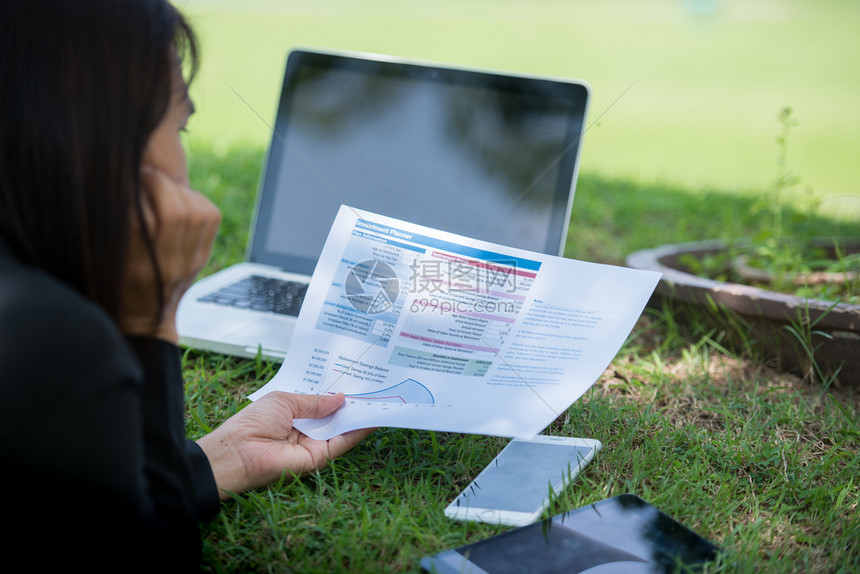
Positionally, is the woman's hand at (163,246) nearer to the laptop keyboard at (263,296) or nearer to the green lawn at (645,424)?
the green lawn at (645,424)

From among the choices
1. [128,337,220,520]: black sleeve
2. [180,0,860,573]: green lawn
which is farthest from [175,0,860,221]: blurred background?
[128,337,220,520]: black sleeve

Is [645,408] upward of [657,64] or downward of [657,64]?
downward

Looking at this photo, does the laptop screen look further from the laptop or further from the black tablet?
the black tablet

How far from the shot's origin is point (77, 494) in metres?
0.71

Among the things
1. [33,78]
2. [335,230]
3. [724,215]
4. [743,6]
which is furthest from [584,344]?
[743,6]

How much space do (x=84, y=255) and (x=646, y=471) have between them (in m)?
0.89

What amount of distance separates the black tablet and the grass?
0.04 metres

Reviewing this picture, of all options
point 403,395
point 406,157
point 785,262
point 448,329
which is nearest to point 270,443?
point 403,395

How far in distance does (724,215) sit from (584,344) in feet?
6.44

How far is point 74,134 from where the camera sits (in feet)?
2.35

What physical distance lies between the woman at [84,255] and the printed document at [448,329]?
425 millimetres

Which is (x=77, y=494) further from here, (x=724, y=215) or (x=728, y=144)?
(x=728, y=144)

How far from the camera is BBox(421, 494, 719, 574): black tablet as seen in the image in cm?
89

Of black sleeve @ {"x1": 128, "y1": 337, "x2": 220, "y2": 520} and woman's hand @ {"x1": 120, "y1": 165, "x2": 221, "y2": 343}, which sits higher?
woman's hand @ {"x1": 120, "y1": 165, "x2": 221, "y2": 343}
